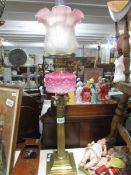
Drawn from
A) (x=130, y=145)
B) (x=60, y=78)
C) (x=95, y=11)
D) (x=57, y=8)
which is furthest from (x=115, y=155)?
(x=95, y=11)

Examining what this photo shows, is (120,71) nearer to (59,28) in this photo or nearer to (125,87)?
(125,87)

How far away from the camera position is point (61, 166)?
1.08 meters

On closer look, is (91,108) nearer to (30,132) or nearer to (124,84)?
(124,84)

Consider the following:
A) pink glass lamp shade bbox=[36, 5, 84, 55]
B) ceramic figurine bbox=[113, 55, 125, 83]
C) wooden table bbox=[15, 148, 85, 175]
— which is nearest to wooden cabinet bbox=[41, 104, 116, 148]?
wooden table bbox=[15, 148, 85, 175]

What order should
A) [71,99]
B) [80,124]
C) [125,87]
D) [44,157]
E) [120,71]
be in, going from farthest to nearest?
[71,99], [80,124], [44,157], [120,71], [125,87]

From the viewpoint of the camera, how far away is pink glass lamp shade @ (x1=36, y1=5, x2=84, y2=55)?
1.01m

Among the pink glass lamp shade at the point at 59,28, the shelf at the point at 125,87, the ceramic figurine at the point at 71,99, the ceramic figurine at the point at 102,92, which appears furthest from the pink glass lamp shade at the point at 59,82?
Answer: the ceramic figurine at the point at 102,92

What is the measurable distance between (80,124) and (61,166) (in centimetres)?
42

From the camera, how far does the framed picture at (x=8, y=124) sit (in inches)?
38.4

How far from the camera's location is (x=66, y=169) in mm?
1070

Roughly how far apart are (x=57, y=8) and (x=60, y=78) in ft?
1.14

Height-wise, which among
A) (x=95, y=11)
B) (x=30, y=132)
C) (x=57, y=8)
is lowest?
(x=30, y=132)

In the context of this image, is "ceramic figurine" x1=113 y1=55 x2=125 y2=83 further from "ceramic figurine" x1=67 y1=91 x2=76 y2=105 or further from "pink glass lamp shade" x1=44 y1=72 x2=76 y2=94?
"ceramic figurine" x1=67 y1=91 x2=76 y2=105

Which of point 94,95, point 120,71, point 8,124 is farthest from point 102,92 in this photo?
point 8,124
